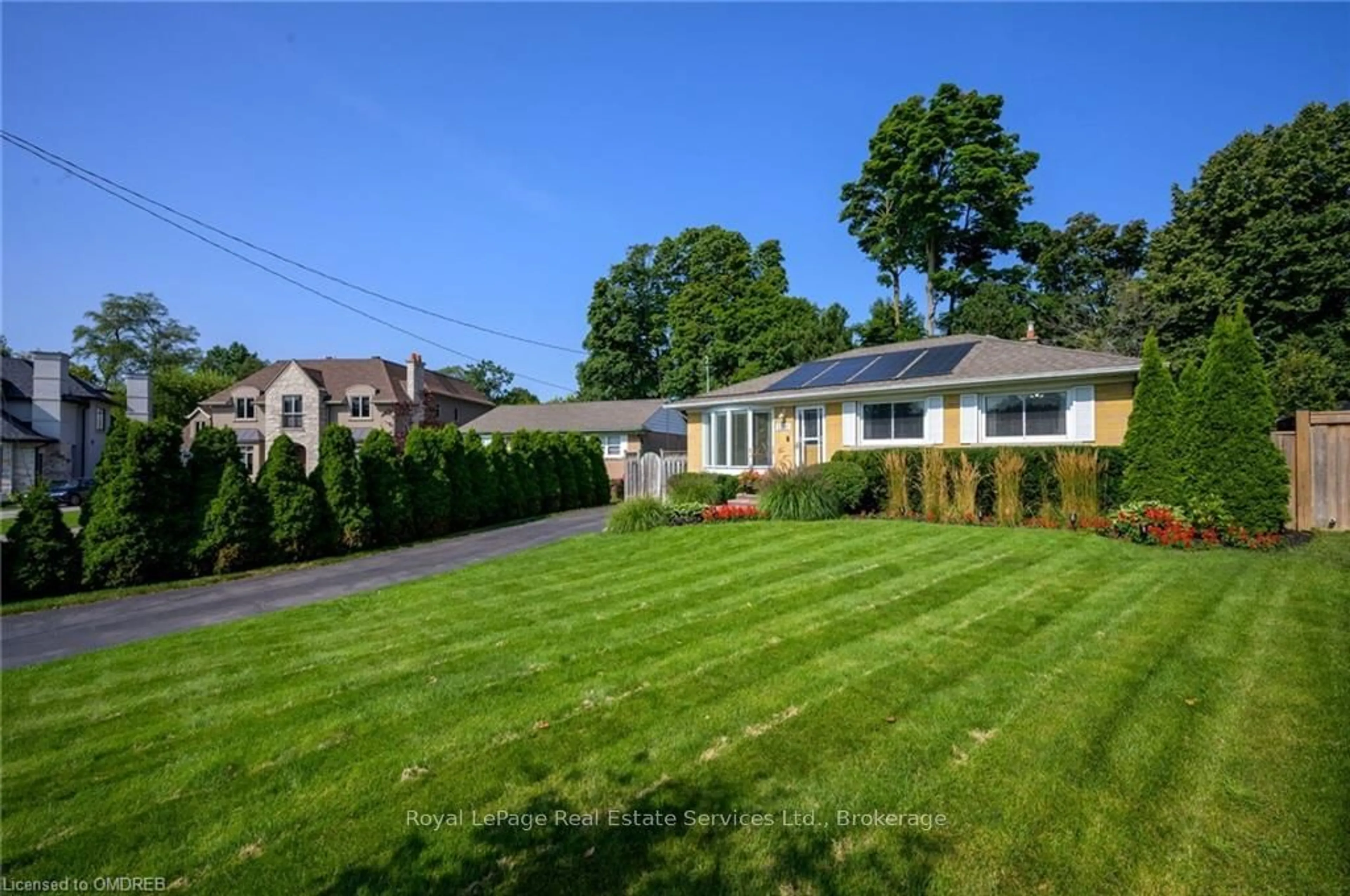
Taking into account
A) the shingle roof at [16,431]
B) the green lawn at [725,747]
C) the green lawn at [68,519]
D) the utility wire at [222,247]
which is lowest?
the green lawn at [68,519]

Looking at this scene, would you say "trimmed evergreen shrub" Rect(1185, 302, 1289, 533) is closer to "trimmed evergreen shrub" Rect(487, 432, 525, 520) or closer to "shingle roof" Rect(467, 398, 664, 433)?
"trimmed evergreen shrub" Rect(487, 432, 525, 520)

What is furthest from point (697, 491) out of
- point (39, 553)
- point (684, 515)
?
point (39, 553)

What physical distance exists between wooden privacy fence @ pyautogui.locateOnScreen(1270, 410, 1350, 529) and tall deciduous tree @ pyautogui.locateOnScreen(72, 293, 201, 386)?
74739 mm

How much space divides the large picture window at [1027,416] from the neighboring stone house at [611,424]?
1985 centimetres

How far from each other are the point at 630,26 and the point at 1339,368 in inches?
936

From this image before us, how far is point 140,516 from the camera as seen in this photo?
11.1 meters

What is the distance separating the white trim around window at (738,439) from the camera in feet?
63.3

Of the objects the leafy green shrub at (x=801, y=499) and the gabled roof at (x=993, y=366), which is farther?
the gabled roof at (x=993, y=366)

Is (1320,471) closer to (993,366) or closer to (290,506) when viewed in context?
(993,366)

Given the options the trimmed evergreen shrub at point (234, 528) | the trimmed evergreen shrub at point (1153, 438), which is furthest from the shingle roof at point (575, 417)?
the trimmed evergreen shrub at point (1153, 438)

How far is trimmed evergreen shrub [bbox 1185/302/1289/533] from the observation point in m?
9.73

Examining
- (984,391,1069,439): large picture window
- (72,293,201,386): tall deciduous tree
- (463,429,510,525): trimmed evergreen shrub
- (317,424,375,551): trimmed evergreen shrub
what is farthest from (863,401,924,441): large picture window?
(72,293,201,386): tall deciduous tree

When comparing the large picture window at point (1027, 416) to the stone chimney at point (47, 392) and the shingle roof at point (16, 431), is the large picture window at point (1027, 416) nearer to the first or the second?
the shingle roof at point (16, 431)

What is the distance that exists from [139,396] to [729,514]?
100 feet
